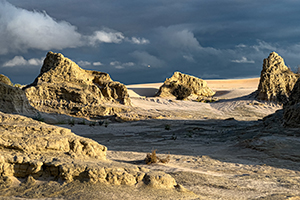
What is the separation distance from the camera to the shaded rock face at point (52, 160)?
4164mm

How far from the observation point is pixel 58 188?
A: 3.97 m

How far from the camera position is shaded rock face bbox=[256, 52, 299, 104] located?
30438 millimetres

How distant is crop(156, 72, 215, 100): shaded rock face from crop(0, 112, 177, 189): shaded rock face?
3109 cm

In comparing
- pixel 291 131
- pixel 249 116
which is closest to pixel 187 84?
pixel 249 116

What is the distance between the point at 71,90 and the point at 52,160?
58.7 feet

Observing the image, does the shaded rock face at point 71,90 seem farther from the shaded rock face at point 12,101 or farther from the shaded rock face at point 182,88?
the shaded rock face at point 182,88

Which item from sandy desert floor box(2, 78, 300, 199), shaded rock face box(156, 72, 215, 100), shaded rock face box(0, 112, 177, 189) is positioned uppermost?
shaded rock face box(156, 72, 215, 100)

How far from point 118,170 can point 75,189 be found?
0.68m

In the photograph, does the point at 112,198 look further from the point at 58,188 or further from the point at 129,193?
the point at 58,188

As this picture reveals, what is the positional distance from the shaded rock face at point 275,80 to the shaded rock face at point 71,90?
15.2 metres

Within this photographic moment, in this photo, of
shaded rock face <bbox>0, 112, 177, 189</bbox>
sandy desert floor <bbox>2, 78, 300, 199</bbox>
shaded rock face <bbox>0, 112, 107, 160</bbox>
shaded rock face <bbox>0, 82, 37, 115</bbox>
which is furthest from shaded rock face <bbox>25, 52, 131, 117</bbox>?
shaded rock face <bbox>0, 112, 177, 189</bbox>

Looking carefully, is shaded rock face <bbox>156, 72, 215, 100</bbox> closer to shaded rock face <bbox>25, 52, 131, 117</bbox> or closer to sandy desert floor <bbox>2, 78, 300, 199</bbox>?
shaded rock face <bbox>25, 52, 131, 117</bbox>

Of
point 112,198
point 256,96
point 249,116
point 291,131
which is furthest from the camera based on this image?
point 256,96

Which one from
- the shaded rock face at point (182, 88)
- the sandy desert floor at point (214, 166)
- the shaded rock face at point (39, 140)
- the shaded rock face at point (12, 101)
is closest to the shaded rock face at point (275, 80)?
the shaded rock face at point (182, 88)
